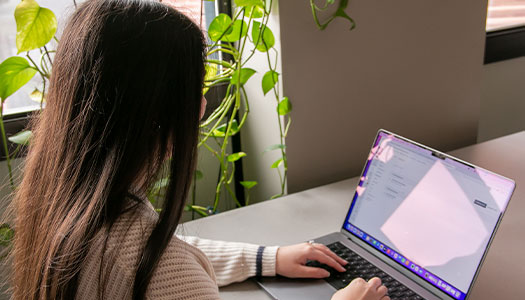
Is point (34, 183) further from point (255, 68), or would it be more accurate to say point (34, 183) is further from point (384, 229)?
point (255, 68)

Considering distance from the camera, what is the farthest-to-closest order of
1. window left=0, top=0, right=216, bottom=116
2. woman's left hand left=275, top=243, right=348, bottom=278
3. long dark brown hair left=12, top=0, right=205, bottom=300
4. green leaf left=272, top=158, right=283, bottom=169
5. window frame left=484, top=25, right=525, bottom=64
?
window frame left=484, top=25, right=525, bottom=64 < green leaf left=272, top=158, right=283, bottom=169 < window left=0, top=0, right=216, bottom=116 < woman's left hand left=275, top=243, right=348, bottom=278 < long dark brown hair left=12, top=0, right=205, bottom=300

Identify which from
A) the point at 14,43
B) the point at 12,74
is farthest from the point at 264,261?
the point at 14,43

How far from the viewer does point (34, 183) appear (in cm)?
79

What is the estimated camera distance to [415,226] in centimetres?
98

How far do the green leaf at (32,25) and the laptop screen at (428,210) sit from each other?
682mm

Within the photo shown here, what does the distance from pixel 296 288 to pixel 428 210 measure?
268 mm

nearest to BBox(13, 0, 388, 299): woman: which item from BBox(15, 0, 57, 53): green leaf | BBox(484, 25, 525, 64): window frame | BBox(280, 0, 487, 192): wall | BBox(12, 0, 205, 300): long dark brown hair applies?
Answer: BBox(12, 0, 205, 300): long dark brown hair

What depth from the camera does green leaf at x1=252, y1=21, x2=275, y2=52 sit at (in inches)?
49.7

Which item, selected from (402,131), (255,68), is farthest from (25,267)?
(402,131)

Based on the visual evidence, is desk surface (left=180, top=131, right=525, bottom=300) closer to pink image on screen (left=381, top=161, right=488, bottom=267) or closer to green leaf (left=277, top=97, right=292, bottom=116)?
pink image on screen (left=381, top=161, right=488, bottom=267)

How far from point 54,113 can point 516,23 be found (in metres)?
1.79

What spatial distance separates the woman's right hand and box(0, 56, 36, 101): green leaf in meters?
0.75

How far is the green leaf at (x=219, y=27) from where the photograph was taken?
129 cm

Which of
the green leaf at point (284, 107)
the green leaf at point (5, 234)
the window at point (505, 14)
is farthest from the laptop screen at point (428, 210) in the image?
the window at point (505, 14)
